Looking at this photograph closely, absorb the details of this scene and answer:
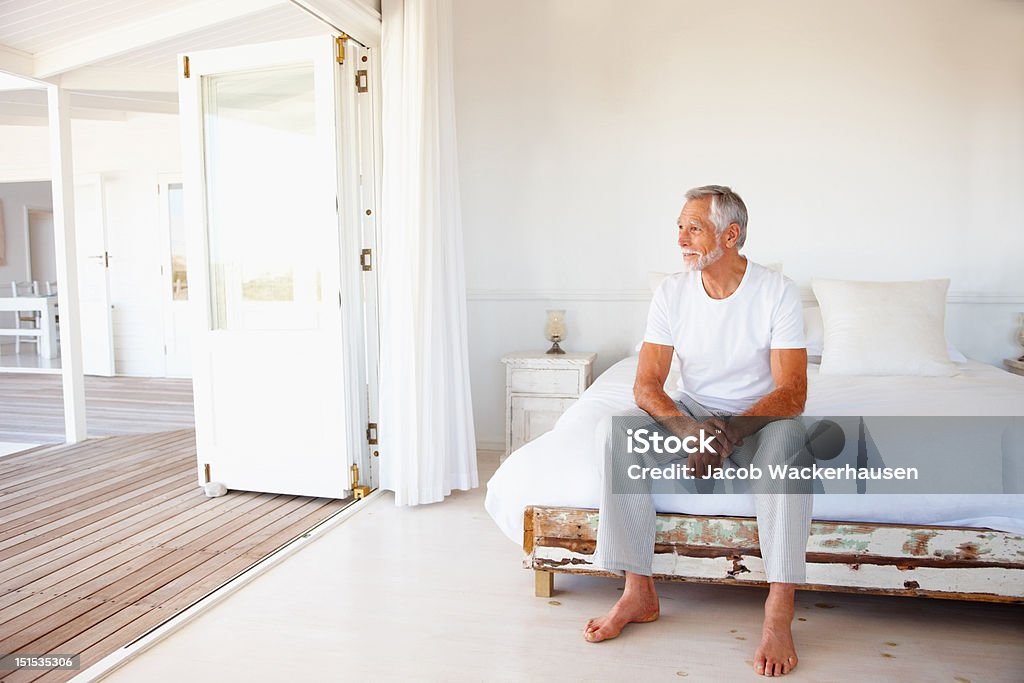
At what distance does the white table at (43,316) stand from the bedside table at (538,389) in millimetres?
6790

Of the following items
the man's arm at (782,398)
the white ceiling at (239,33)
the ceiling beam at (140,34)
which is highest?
the white ceiling at (239,33)

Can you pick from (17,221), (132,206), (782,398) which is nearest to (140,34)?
(132,206)

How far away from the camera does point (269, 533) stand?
3.20 m

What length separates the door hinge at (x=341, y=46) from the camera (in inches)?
140

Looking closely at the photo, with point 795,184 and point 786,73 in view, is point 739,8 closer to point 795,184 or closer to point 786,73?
point 786,73

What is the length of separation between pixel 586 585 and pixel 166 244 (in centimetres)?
651

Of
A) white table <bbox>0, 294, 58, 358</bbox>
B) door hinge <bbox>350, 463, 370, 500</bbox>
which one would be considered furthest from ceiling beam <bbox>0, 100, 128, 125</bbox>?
door hinge <bbox>350, 463, 370, 500</bbox>

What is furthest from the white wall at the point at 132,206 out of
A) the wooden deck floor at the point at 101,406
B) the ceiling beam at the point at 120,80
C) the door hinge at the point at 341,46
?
the door hinge at the point at 341,46

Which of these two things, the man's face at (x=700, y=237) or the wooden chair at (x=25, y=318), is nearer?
the man's face at (x=700, y=237)

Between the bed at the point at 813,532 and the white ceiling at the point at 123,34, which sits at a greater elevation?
the white ceiling at the point at 123,34

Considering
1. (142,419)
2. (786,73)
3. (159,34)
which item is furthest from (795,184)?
(142,419)

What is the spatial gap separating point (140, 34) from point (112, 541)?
3.09 metres

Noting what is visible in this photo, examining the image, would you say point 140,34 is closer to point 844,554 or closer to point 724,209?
point 724,209

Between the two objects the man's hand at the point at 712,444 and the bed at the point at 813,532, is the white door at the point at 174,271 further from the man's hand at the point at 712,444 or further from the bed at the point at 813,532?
the man's hand at the point at 712,444
